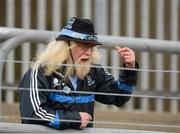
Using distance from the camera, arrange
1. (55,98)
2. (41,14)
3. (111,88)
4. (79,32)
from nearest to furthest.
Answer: (55,98) → (79,32) → (111,88) → (41,14)

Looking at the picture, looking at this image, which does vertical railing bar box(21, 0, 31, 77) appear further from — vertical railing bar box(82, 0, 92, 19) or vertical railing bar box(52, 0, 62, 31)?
vertical railing bar box(82, 0, 92, 19)

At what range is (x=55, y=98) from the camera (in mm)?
3969

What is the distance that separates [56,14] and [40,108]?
3.15 meters

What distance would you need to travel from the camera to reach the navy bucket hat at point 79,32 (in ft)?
13.3

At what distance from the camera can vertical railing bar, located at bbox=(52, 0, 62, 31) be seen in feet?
22.8

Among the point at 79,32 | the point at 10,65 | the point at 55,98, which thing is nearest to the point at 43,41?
the point at 79,32

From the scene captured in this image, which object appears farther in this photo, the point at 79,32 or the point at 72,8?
the point at 72,8

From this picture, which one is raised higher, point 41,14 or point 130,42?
point 41,14

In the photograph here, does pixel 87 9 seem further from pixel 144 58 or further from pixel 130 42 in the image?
pixel 130 42

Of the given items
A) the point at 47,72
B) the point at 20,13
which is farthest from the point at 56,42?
the point at 20,13

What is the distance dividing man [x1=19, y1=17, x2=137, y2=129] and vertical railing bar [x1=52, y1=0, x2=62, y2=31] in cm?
276

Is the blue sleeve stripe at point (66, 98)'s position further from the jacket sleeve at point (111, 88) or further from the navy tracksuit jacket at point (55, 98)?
the jacket sleeve at point (111, 88)

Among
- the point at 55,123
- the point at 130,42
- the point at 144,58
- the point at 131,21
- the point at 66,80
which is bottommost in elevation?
the point at 55,123

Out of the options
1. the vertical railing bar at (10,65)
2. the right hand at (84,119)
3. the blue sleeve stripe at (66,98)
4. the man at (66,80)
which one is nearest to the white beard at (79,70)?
the man at (66,80)
